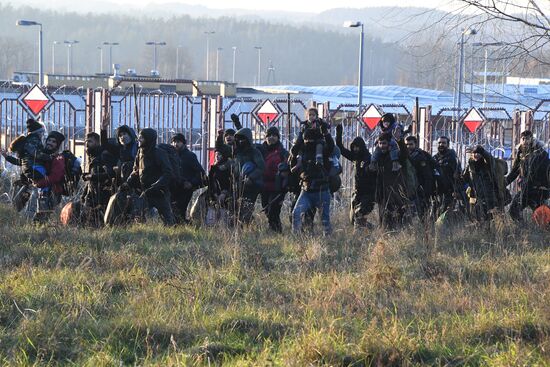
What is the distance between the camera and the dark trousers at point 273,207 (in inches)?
488

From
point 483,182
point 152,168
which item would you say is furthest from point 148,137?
point 483,182

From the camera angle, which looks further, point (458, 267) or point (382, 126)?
point (382, 126)

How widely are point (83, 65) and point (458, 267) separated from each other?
496 ft

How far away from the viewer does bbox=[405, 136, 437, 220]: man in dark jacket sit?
12820mm

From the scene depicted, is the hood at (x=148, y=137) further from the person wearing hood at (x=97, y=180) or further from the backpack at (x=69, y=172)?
the backpack at (x=69, y=172)

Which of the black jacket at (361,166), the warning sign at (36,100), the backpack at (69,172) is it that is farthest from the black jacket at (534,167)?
the warning sign at (36,100)


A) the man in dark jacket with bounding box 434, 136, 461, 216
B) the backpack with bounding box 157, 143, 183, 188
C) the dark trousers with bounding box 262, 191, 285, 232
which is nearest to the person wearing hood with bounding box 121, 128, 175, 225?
the backpack with bounding box 157, 143, 183, 188

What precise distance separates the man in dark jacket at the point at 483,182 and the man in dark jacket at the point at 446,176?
1.16 feet

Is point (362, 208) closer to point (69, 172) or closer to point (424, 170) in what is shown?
point (424, 170)

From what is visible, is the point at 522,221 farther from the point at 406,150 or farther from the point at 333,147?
the point at 333,147

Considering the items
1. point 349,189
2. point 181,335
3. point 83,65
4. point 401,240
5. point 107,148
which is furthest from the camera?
point 83,65

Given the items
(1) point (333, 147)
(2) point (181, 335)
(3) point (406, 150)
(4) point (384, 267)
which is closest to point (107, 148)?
(1) point (333, 147)

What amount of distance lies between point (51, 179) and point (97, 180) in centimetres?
71

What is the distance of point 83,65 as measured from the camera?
154 m
